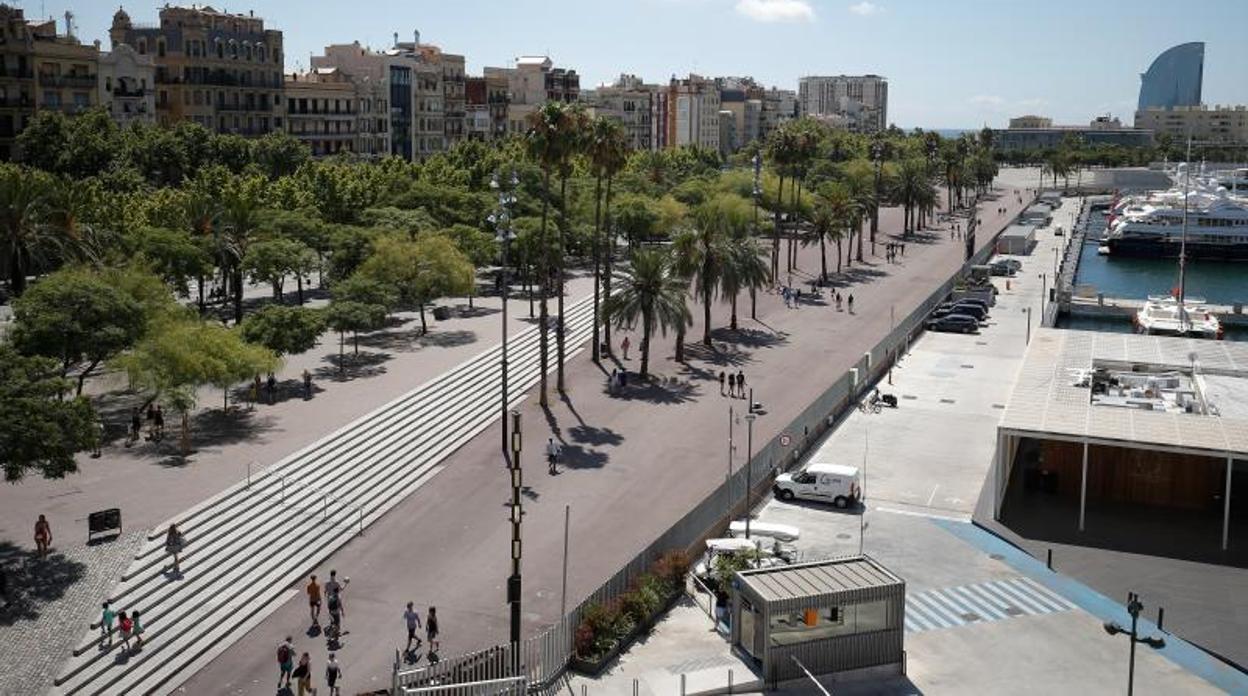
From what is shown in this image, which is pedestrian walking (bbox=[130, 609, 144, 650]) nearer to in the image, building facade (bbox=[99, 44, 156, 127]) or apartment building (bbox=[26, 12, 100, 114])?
apartment building (bbox=[26, 12, 100, 114])

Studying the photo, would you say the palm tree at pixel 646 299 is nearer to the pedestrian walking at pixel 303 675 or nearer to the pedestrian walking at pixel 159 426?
the pedestrian walking at pixel 159 426

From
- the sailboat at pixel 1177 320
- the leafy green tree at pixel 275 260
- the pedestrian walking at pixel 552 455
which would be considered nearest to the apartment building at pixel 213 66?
the leafy green tree at pixel 275 260

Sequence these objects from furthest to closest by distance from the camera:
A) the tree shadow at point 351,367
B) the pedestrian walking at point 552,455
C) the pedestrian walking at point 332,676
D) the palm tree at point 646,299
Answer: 1. the palm tree at point 646,299
2. the tree shadow at point 351,367
3. the pedestrian walking at point 552,455
4. the pedestrian walking at point 332,676

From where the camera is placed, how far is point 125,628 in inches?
1045

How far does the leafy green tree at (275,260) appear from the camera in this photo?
5950 cm

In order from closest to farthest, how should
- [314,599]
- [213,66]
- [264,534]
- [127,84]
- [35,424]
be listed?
[314,599]
[35,424]
[264,534]
[127,84]
[213,66]

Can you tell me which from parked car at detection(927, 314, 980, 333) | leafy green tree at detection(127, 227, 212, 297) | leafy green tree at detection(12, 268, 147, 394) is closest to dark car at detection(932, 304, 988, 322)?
parked car at detection(927, 314, 980, 333)

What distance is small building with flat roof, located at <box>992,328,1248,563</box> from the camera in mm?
35875

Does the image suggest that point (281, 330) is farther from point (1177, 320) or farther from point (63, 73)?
point (63, 73)

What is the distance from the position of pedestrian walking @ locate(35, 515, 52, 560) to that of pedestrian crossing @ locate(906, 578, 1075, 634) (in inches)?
837

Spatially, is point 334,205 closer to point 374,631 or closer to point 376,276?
point 376,276

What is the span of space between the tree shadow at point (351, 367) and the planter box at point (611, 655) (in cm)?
2417

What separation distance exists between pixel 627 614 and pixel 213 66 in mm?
105113

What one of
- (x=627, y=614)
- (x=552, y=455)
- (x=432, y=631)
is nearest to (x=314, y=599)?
(x=432, y=631)
